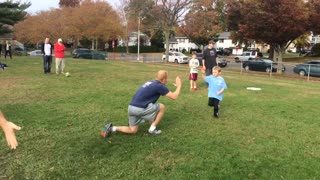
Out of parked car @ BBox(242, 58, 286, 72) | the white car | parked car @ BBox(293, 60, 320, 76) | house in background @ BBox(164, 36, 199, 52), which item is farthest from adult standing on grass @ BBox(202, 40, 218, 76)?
house in background @ BBox(164, 36, 199, 52)

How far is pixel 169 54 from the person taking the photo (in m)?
47.2

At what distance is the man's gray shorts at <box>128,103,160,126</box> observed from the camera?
21.2 ft

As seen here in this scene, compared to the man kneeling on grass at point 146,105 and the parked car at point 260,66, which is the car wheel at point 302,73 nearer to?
the parked car at point 260,66

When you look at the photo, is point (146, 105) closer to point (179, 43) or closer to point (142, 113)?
point (142, 113)

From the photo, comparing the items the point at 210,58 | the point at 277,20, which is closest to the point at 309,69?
the point at 277,20

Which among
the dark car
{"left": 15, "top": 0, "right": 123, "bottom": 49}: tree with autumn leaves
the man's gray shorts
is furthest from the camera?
{"left": 15, "top": 0, "right": 123, "bottom": 49}: tree with autumn leaves

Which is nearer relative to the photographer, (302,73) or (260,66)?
(302,73)

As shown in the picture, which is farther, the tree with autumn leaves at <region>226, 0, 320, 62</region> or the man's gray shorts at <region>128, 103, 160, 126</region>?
the tree with autumn leaves at <region>226, 0, 320, 62</region>

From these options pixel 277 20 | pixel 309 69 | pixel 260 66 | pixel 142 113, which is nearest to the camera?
pixel 142 113

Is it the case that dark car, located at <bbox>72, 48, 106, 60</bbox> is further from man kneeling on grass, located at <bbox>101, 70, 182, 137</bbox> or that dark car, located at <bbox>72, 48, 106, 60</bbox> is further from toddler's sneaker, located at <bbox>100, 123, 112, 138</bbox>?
toddler's sneaker, located at <bbox>100, 123, 112, 138</bbox>

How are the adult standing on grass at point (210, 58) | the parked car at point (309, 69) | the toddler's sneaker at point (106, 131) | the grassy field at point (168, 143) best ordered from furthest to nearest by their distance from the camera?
the parked car at point (309, 69), the adult standing on grass at point (210, 58), the toddler's sneaker at point (106, 131), the grassy field at point (168, 143)

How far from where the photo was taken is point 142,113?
645 centimetres

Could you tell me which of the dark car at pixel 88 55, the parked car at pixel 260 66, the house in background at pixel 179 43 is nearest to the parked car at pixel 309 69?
the parked car at pixel 260 66

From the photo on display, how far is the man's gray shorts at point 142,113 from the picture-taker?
6457 mm
